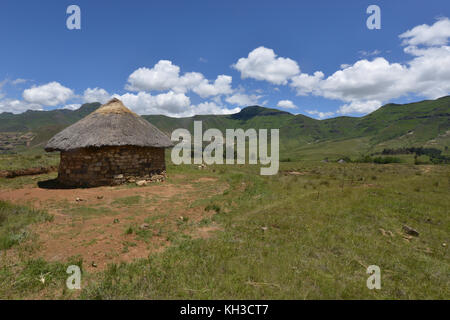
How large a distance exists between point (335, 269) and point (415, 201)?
8.55m

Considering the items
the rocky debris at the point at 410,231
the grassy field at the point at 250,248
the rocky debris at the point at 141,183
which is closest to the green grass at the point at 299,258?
the grassy field at the point at 250,248

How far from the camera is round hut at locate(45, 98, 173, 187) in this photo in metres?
12.5

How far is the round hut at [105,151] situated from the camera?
12.5 m

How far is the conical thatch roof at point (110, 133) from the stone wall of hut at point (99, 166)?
0.51 meters

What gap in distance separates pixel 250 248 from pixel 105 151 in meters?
10.8

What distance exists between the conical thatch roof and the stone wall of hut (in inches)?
20.1

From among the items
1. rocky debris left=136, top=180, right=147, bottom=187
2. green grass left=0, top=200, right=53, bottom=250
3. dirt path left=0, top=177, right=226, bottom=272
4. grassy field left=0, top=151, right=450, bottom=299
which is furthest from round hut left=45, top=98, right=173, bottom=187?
green grass left=0, top=200, right=53, bottom=250

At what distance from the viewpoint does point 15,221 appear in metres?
6.70

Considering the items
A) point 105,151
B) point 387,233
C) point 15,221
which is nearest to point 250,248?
point 387,233

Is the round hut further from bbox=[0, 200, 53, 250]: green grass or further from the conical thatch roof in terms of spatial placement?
bbox=[0, 200, 53, 250]: green grass

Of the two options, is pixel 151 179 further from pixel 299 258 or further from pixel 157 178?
pixel 299 258
